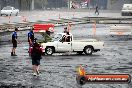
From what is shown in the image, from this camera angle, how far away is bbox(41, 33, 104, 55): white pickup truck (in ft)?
94.7

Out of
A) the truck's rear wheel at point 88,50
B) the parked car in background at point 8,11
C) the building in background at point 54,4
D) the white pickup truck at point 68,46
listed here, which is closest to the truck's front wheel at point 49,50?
the white pickup truck at point 68,46

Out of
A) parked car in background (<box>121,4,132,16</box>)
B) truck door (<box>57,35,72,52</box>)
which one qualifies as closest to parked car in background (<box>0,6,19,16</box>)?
parked car in background (<box>121,4,132,16</box>)

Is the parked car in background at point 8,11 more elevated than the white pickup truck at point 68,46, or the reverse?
the parked car in background at point 8,11

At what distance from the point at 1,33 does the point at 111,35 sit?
1106 centimetres

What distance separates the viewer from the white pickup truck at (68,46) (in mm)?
28859

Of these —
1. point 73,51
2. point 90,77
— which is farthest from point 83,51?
point 90,77

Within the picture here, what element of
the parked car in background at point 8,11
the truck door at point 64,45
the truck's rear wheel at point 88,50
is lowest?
A: the truck's rear wheel at point 88,50

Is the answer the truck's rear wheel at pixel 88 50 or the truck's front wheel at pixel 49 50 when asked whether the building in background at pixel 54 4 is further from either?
the truck's rear wheel at pixel 88 50

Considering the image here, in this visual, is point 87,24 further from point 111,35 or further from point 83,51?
point 83,51

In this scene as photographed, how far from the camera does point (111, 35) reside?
45.5 m

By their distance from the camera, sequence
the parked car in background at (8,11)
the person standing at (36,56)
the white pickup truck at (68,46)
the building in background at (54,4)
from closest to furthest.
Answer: the person standing at (36,56) < the white pickup truck at (68,46) < the parked car in background at (8,11) < the building in background at (54,4)

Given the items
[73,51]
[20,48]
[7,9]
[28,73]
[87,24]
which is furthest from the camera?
[7,9]

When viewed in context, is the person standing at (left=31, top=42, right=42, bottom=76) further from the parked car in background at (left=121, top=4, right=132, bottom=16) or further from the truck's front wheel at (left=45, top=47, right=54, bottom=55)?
the parked car in background at (left=121, top=4, right=132, bottom=16)

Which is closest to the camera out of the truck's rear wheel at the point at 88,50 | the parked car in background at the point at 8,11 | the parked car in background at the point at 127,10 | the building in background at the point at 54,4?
the truck's rear wheel at the point at 88,50
